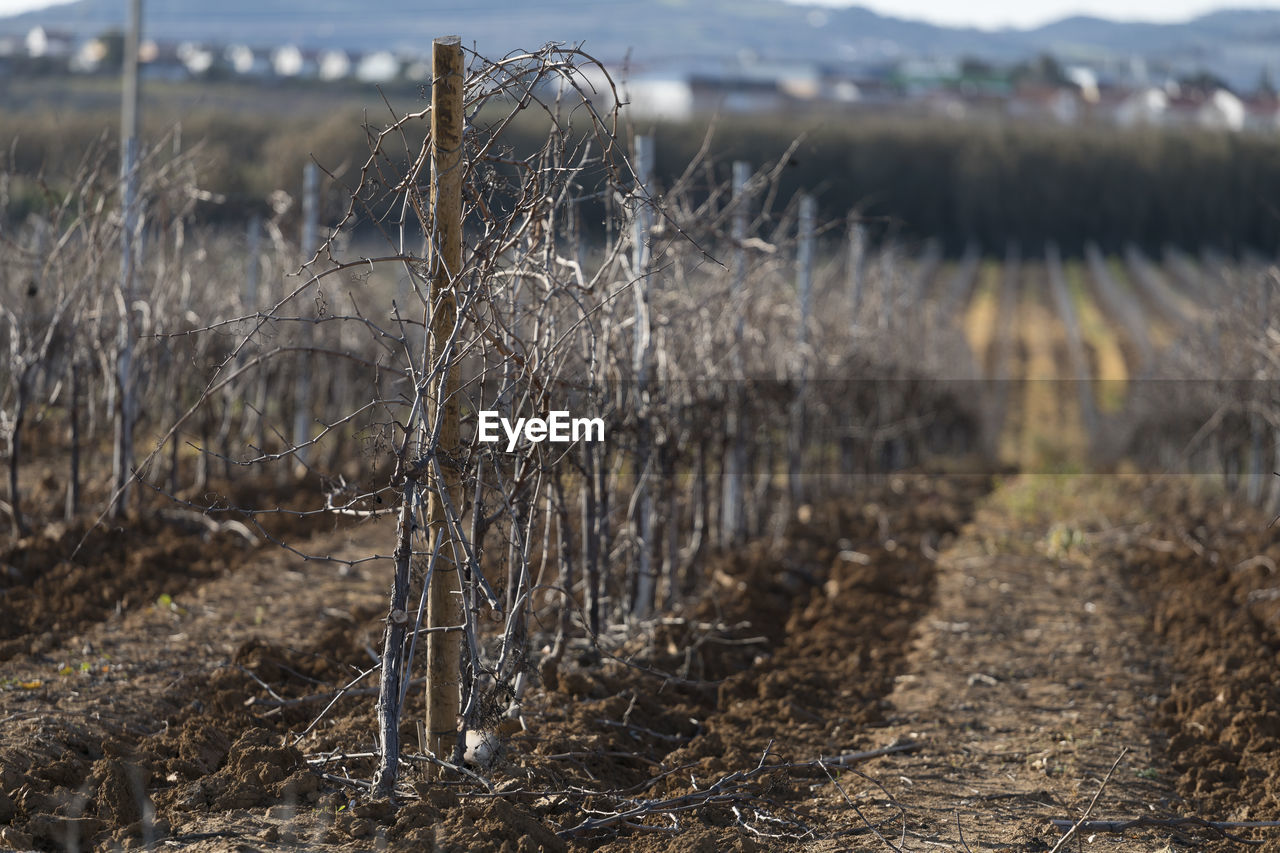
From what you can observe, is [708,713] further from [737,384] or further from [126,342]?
[126,342]

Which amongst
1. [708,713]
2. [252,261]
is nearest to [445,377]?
[708,713]

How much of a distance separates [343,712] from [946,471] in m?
11.6

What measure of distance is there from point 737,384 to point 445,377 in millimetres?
3965

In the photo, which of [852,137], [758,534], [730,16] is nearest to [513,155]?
[758,534]

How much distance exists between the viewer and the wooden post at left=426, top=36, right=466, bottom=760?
3357mm

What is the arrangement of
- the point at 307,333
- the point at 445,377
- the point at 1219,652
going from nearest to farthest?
the point at 445,377, the point at 1219,652, the point at 307,333

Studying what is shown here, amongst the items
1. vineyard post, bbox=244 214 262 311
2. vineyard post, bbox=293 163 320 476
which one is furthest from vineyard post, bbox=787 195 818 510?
vineyard post, bbox=244 214 262 311

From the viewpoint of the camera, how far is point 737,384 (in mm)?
7160

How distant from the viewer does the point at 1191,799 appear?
4102mm

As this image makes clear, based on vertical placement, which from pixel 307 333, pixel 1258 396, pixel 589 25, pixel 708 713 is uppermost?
pixel 589 25

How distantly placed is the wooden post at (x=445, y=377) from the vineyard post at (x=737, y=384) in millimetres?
2405

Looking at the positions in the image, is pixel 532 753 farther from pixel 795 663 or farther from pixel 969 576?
pixel 969 576

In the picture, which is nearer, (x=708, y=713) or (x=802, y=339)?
(x=708, y=713)

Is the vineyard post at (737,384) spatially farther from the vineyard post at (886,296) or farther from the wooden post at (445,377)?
the vineyard post at (886,296)
